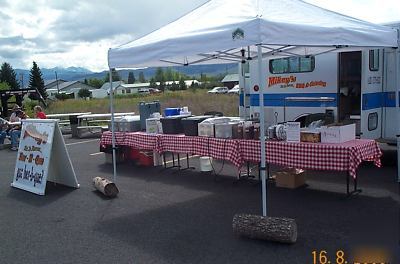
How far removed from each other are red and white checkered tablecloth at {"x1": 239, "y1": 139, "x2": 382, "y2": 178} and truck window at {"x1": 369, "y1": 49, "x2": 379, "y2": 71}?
2286 millimetres

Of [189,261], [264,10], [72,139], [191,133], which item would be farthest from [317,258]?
[72,139]

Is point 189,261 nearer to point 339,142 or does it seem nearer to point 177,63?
point 339,142

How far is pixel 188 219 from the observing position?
18.5 feet

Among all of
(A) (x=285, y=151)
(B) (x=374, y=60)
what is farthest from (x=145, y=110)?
(B) (x=374, y=60)

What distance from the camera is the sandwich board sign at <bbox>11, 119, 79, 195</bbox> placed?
7.37 meters

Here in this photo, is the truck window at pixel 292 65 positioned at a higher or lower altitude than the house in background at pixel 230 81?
lower

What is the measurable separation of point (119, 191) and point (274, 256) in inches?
145

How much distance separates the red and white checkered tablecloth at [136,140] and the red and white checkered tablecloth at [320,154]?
225cm

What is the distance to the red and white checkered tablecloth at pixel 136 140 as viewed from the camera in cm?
825

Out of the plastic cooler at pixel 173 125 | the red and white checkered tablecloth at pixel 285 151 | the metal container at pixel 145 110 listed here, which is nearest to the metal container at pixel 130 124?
the metal container at pixel 145 110

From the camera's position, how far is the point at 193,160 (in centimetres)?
989

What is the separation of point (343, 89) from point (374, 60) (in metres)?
0.78
